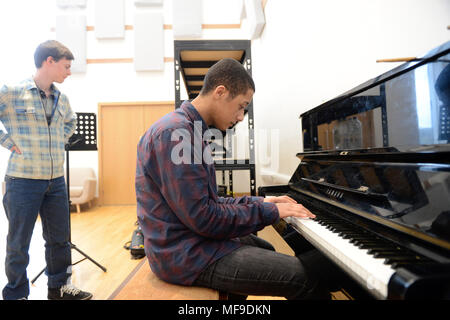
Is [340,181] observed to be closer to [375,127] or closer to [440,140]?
[375,127]

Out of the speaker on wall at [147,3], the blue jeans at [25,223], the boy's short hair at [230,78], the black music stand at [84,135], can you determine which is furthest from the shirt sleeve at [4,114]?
the speaker on wall at [147,3]

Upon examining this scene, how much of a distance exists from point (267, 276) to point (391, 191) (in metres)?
0.51

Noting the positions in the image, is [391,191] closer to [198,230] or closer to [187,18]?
[198,230]

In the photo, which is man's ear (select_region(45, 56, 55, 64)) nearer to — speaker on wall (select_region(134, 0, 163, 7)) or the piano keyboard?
the piano keyboard

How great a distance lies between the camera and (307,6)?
255 cm

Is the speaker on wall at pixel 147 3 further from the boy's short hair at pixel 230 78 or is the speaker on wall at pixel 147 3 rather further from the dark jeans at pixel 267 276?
the dark jeans at pixel 267 276

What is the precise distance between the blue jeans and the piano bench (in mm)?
1081

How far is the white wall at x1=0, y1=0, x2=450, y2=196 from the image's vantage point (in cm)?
165

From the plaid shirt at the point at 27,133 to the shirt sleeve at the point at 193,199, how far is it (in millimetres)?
1206

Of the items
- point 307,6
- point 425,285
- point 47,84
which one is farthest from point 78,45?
point 425,285

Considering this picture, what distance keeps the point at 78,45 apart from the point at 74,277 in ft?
15.9

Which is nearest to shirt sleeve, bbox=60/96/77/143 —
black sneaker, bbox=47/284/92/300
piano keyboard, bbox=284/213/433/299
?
black sneaker, bbox=47/284/92/300

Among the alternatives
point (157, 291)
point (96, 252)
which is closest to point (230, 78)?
point (157, 291)

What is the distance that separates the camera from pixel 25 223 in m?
1.69
